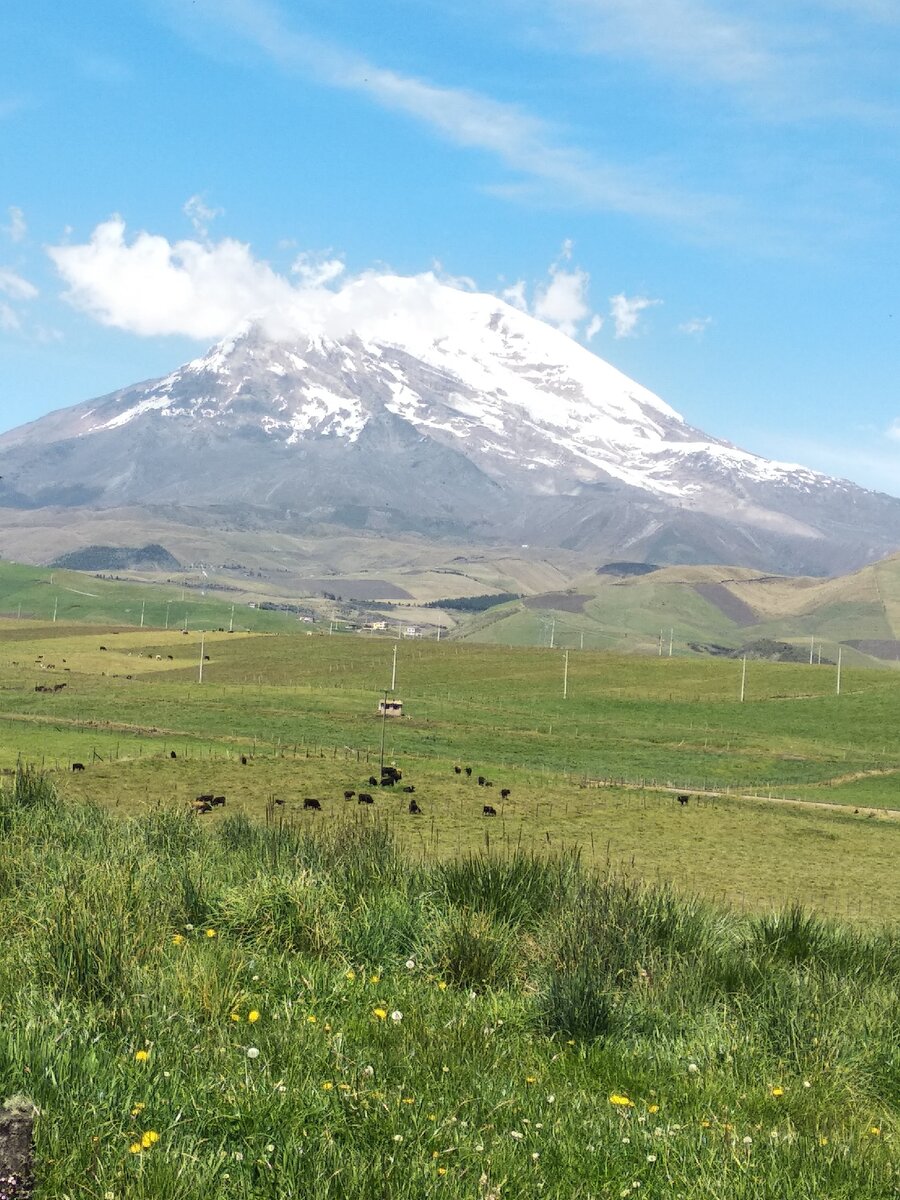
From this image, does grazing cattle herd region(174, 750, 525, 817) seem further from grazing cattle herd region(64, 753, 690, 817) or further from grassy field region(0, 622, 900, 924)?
grassy field region(0, 622, 900, 924)

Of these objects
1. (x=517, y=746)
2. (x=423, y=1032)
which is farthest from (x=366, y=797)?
(x=517, y=746)

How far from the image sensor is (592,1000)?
40.4 ft

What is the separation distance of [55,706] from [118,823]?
258 ft

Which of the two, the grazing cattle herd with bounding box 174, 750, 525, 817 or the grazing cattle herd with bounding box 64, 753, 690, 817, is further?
the grazing cattle herd with bounding box 64, 753, 690, 817

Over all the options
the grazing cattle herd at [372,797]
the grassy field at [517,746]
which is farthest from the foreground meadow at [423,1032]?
the grazing cattle herd at [372,797]

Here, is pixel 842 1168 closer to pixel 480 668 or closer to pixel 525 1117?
pixel 525 1117

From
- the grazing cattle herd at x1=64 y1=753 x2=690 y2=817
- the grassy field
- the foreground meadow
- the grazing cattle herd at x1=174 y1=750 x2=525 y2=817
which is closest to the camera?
the foreground meadow

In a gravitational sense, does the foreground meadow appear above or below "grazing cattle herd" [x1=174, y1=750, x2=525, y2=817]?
above

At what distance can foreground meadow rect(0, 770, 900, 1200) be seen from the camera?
27.2 feet

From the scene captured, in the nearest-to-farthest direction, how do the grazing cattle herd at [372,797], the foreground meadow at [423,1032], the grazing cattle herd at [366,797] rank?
the foreground meadow at [423,1032] < the grazing cattle herd at [366,797] < the grazing cattle herd at [372,797]

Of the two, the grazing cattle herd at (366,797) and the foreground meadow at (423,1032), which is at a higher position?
the foreground meadow at (423,1032)

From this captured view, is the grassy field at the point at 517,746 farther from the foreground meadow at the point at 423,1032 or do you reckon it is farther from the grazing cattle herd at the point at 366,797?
the foreground meadow at the point at 423,1032

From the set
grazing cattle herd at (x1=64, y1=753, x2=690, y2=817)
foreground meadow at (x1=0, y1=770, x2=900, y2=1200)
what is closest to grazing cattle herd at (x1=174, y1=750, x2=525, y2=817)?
grazing cattle herd at (x1=64, y1=753, x2=690, y2=817)

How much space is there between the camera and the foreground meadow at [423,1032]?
830 cm
